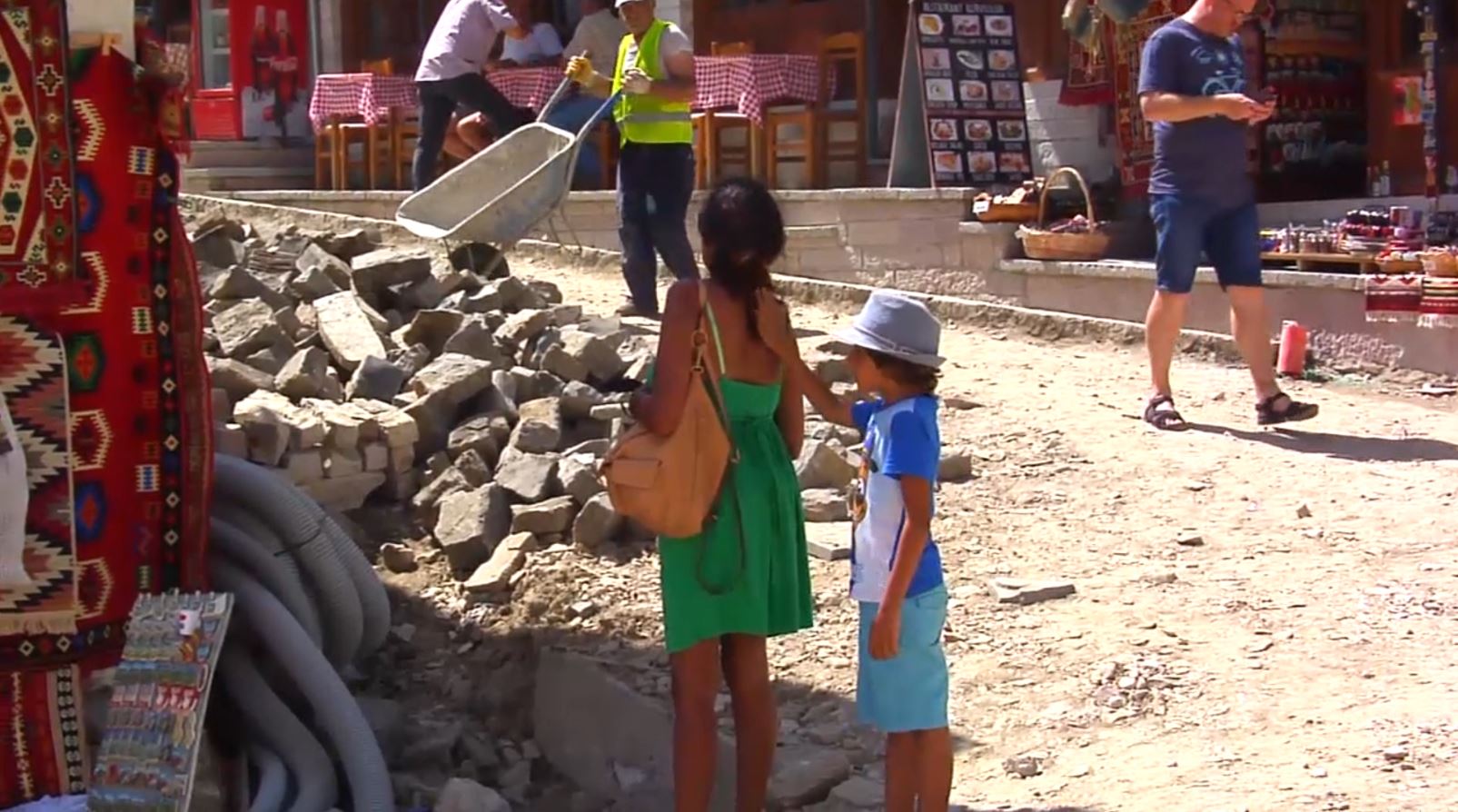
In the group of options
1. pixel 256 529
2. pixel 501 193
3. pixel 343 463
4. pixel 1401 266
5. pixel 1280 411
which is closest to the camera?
pixel 256 529

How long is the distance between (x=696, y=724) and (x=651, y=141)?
15.9 feet

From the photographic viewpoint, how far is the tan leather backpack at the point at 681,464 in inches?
158

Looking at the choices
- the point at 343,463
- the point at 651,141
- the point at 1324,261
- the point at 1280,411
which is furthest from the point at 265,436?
the point at 1324,261

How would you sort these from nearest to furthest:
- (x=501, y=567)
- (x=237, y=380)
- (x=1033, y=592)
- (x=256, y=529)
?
1. (x=256, y=529)
2. (x=1033, y=592)
3. (x=501, y=567)
4. (x=237, y=380)

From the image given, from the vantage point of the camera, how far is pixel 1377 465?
22.5ft

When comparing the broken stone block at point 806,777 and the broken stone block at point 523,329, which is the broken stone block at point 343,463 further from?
the broken stone block at point 806,777

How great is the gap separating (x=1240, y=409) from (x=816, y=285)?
3604 mm

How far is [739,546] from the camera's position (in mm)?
4137

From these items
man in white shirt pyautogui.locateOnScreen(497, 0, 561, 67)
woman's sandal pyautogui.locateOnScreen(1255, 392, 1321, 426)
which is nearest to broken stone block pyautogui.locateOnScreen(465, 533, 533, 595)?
woman's sandal pyautogui.locateOnScreen(1255, 392, 1321, 426)

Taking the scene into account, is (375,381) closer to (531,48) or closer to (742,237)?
(742,237)

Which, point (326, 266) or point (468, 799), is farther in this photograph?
point (326, 266)

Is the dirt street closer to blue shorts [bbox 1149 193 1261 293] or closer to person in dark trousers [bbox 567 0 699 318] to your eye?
blue shorts [bbox 1149 193 1261 293]

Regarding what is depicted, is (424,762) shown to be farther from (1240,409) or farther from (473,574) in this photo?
(1240,409)

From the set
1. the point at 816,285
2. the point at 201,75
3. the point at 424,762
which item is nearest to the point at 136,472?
the point at 424,762
